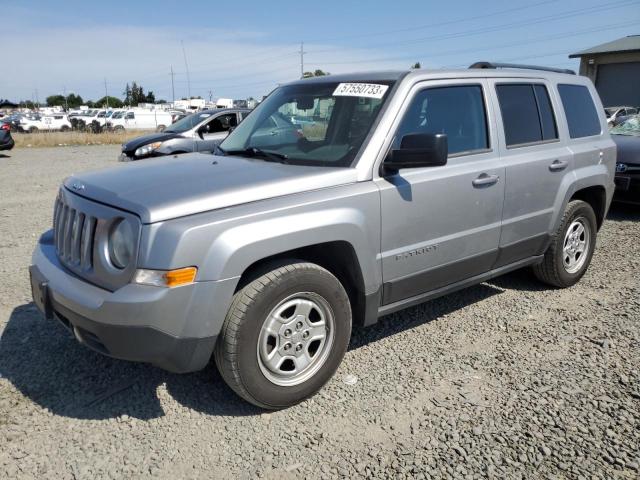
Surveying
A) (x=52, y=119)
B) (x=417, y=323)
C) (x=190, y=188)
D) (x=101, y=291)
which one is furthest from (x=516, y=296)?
(x=52, y=119)

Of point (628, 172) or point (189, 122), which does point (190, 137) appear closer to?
point (189, 122)

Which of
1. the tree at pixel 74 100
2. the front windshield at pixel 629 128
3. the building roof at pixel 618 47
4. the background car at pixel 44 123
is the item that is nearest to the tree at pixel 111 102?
the tree at pixel 74 100

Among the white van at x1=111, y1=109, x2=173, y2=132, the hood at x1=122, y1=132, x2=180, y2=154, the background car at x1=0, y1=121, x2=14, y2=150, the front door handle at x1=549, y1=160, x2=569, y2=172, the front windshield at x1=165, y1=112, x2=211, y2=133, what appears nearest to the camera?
the front door handle at x1=549, y1=160, x2=569, y2=172

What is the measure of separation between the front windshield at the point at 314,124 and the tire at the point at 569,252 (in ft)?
7.36

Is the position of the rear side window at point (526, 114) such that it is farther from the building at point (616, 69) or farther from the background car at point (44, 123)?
the background car at point (44, 123)

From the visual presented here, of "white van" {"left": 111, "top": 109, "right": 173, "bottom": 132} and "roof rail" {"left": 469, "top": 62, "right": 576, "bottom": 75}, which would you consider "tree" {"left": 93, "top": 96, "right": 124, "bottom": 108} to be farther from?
"roof rail" {"left": 469, "top": 62, "right": 576, "bottom": 75}

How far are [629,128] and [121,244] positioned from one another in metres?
9.17

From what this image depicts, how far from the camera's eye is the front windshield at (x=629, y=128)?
883 cm

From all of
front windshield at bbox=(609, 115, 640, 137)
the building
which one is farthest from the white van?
front windshield at bbox=(609, 115, 640, 137)

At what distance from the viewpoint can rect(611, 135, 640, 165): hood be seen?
25.1 ft

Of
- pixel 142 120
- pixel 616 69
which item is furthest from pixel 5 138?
pixel 616 69

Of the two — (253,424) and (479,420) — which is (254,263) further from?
(479,420)

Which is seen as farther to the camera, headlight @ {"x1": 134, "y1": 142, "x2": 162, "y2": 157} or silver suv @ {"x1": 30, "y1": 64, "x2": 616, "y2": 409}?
headlight @ {"x1": 134, "y1": 142, "x2": 162, "y2": 157}

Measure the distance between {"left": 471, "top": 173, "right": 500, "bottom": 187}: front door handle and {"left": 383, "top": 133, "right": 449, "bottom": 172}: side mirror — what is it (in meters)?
0.70
